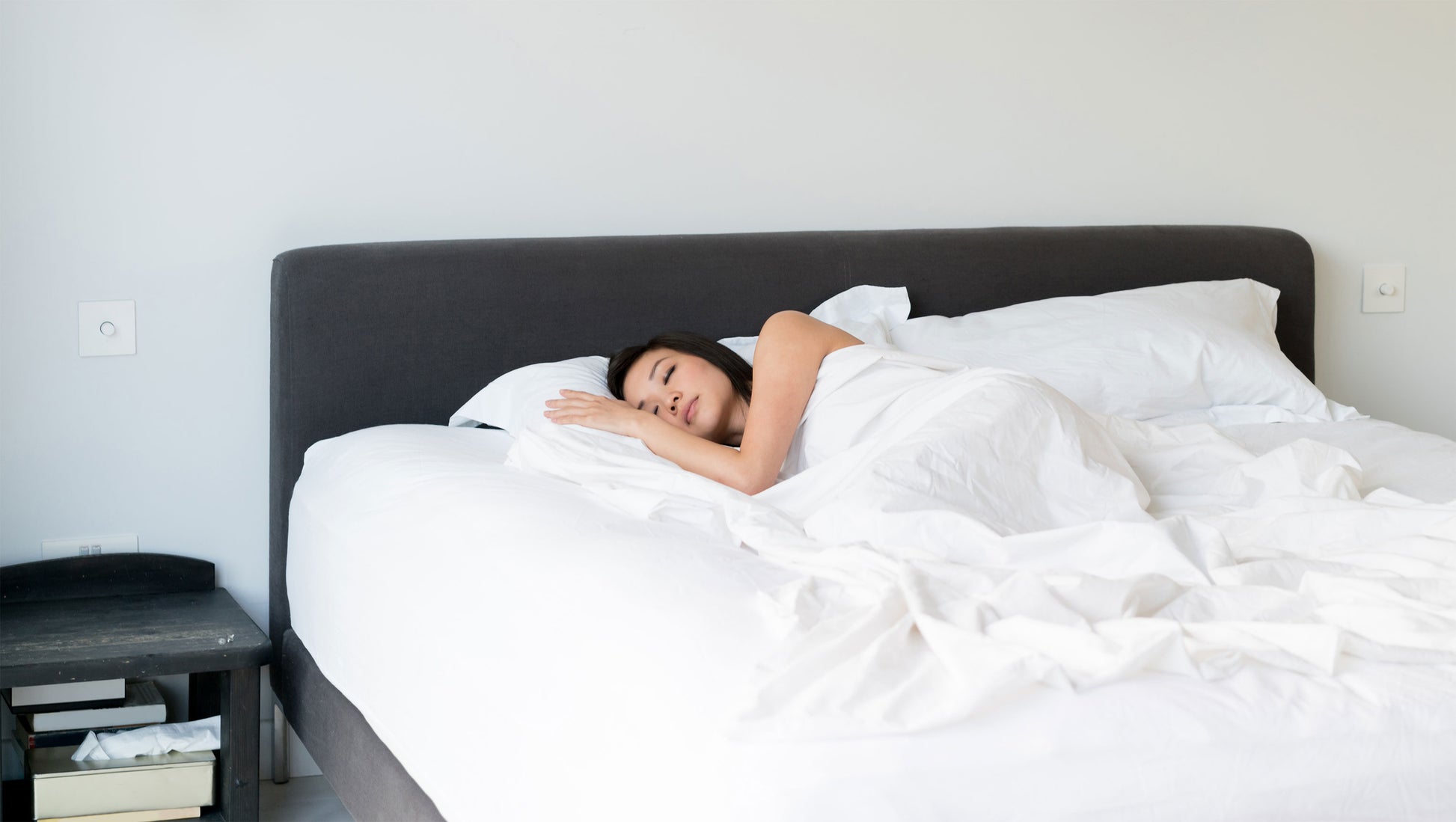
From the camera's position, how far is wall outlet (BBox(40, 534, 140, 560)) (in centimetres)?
220

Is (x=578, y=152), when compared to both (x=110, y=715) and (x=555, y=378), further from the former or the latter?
(x=110, y=715)

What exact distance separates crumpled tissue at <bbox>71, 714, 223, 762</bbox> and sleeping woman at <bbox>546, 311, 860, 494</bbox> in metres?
0.77

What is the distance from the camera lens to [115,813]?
1.91 m

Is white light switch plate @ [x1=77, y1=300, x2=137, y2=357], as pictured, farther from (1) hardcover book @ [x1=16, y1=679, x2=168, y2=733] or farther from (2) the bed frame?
(1) hardcover book @ [x1=16, y1=679, x2=168, y2=733]

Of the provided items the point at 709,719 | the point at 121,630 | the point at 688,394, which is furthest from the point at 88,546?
the point at 709,719

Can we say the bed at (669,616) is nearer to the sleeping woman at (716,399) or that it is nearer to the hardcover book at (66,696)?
the sleeping woman at (716,399)

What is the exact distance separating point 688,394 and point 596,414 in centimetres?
16

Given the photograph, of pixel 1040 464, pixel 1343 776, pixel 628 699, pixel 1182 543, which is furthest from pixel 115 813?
pixel 1343 776

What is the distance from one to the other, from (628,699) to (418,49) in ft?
5.46

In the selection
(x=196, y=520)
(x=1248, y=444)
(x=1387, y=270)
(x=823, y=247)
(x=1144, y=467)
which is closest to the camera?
(x=1144, y=467)

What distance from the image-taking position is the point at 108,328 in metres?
2.20

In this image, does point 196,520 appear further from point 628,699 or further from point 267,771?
point 628,699

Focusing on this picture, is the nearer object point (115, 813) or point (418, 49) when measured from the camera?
point (115, 813)

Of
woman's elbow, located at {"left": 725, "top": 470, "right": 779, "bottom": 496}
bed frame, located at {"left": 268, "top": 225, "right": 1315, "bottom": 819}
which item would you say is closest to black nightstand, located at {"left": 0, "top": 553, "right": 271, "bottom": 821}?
bed frame, located at {"left": 268, "top": 225, "right": 1315, "bottom": 819}
